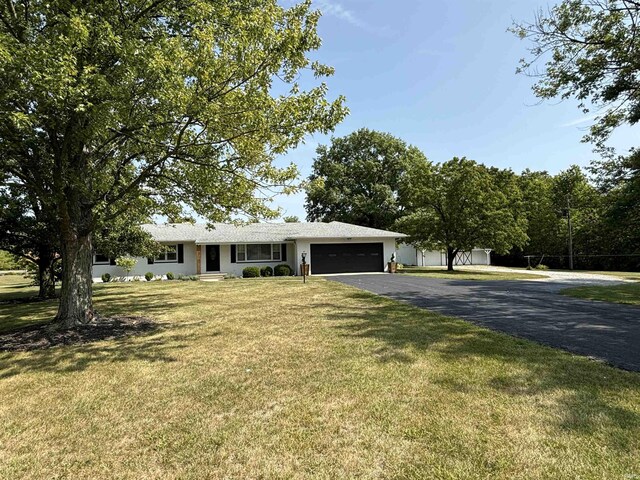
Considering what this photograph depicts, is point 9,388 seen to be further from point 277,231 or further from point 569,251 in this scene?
point 569,251

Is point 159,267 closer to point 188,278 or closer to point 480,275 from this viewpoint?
point 188,278

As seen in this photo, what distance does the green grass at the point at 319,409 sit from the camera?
9.20 ft

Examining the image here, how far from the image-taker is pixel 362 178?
40219 mm

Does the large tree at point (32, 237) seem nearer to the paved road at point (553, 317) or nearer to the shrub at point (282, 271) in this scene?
the shrub at point (282, 271)

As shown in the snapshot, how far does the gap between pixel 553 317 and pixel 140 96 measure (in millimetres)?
9814

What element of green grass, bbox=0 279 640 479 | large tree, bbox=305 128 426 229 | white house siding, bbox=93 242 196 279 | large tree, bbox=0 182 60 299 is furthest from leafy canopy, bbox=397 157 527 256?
large tree, bbox=0 182 60 299

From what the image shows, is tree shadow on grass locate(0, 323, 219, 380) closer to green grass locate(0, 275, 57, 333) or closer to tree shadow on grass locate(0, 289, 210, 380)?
tree shadow on grass locate(0, 289, 210, 380)

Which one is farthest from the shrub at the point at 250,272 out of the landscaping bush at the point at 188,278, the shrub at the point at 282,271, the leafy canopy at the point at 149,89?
the leafy canopy at the point at 149,89

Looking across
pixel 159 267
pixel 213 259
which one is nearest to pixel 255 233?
pixel 213 259

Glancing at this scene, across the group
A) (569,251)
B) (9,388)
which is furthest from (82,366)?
(569,251)

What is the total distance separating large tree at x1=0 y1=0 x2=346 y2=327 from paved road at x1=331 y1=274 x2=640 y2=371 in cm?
564

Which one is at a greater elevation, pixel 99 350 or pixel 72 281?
pixel 72 281

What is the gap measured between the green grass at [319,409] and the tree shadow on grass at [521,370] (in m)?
0.02

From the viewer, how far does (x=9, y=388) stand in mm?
4551
